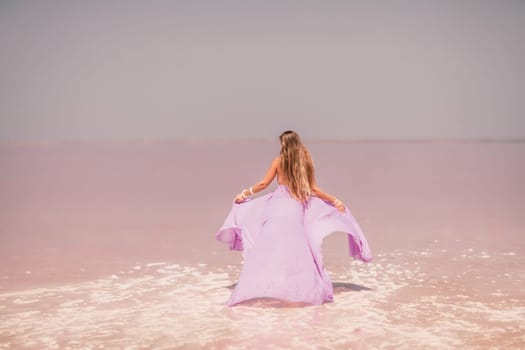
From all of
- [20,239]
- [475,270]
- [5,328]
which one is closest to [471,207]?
[475,270]

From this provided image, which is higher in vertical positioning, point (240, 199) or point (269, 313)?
point (240, 199)

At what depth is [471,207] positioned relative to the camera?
14.7 m

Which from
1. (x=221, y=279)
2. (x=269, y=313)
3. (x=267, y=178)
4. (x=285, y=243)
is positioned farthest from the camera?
(x=221, y=279)

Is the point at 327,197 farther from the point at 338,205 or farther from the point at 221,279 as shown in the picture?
the point at 221,279

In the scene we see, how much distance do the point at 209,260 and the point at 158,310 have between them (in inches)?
98.3

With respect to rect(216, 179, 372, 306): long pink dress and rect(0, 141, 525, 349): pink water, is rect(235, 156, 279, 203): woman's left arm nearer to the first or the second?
rect(216, 179, 372, 306): long pink dress

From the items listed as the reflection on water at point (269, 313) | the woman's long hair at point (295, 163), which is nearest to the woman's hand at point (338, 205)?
the woman's long hair at point (295, 163)

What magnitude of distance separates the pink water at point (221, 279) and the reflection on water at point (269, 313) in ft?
0.04

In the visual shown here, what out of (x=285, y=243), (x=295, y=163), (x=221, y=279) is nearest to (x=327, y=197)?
(x=295, y=163)

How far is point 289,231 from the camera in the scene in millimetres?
6543

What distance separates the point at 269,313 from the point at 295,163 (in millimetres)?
1200

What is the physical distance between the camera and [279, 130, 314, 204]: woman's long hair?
6.51 metres

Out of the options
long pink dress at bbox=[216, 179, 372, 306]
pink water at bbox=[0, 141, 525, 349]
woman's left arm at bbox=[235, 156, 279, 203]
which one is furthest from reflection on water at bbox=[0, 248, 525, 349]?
woman's left arm at bbox=[235, 156, 279, 203]

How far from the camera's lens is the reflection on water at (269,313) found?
542 centimetres
